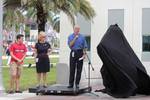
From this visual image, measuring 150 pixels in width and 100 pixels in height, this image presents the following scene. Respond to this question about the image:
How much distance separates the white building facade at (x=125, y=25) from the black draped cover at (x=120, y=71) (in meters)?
7.97

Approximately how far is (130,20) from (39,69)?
26.9ft

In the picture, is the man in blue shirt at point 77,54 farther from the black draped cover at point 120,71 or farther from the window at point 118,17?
the window at point 118,17

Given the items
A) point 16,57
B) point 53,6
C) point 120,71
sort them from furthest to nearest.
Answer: point 53,6 < point 16,57 < point 120,71

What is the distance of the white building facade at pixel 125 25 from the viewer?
2378 centimetres

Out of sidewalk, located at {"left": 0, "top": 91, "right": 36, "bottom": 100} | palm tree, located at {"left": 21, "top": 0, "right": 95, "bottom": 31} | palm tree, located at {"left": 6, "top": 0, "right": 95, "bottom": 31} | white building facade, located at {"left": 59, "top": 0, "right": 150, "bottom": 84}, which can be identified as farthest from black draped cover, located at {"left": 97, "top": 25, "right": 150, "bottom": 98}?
palm tree, located at {"left": 21, "top": 0, "right": 95, "bottom": 31}

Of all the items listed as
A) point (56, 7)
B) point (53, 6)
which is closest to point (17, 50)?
point (53, 6)

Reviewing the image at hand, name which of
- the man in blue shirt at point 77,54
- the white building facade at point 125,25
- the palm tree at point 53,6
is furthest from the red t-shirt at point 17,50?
the palm tree at point 53,6

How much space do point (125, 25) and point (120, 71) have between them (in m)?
9.15

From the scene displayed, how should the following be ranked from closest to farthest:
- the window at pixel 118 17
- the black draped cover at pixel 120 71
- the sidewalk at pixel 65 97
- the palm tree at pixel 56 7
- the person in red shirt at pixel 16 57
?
the sidewalk at pixel 65 97
the black draped cover at pixel 120 71
the person in red shirt at pixel 16 57
the window at pixel 118 17
the palm tree at pixel 56 7

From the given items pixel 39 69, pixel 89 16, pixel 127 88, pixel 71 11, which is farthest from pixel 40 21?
pixel 127 88

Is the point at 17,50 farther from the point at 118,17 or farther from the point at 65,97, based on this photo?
the point at 118,17

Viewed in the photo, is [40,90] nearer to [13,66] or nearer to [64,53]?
[13,66]

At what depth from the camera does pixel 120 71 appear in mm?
14984

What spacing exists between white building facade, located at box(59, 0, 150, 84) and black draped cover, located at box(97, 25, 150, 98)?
797 centimetres
